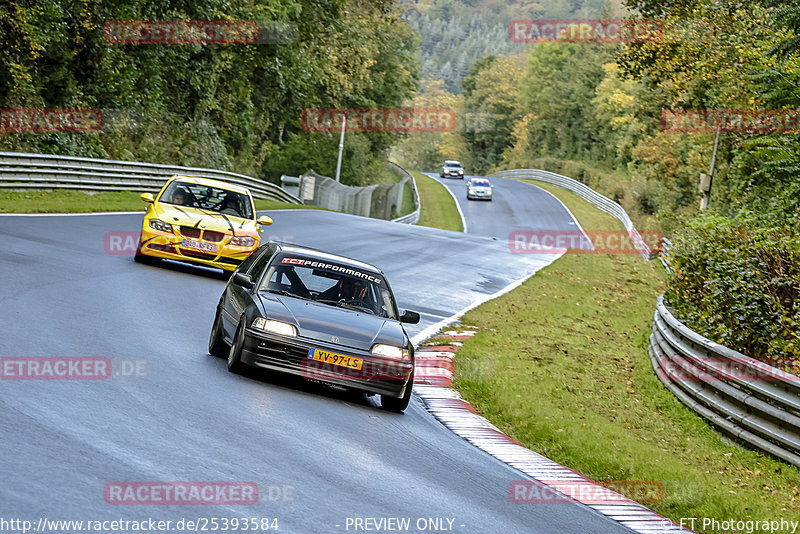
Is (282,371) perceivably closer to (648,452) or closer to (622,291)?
(648,452)

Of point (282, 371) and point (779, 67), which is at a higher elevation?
point (779, 67)

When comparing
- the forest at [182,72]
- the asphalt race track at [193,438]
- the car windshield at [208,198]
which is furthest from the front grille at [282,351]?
the forest at [182,72]

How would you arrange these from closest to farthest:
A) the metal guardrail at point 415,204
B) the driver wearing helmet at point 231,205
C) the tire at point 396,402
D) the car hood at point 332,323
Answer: the car hood at point 332,323 → the tire at point 396,402 → the driver wearing helmet at point 231,205 → the metal guardrail at point 415,204

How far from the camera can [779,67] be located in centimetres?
2183

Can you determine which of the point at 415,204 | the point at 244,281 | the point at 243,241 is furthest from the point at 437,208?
the point at 244,281

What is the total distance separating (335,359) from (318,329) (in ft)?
1.11

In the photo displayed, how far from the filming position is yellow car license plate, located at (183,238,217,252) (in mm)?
17156

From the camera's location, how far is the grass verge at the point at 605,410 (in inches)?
333

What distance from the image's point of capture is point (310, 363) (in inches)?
378

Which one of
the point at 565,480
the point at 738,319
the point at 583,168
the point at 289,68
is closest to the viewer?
the point at 565,480

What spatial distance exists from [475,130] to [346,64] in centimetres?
9541

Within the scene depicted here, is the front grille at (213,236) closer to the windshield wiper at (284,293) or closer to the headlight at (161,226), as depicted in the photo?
the headlight at (161,226)

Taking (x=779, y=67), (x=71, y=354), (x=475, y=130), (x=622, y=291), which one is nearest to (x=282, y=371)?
(x=71, y=354)

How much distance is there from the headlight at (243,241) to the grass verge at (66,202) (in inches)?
323
